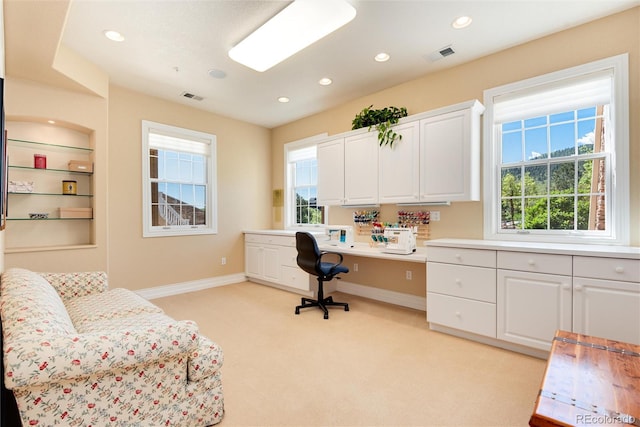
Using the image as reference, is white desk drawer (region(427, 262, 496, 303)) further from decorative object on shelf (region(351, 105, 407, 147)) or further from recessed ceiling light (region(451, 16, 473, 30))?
recessed ceiling light (region(451, 16, 473, 30))

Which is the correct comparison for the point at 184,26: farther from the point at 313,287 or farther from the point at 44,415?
the point at 313,287

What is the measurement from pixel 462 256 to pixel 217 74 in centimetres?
337

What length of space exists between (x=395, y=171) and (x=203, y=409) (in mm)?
2905

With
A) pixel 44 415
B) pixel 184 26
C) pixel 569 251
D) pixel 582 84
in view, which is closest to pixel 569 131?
pixel 582 84

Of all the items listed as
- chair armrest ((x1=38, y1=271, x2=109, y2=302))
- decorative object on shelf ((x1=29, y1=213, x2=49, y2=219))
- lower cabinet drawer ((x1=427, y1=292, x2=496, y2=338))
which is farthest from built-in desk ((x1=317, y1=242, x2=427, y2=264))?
decorative object on shelf ((x1=29, y1=213, x2=49, y2=219))

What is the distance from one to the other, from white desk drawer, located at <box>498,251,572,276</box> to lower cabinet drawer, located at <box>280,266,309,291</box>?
7.98ft

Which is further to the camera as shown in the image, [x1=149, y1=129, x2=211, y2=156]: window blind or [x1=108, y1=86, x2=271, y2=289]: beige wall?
[x1=149, y1=129, x2=211, y2=156]: window blind

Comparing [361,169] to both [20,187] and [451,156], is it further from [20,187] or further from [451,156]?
[20,187]

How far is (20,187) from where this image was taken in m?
3.15

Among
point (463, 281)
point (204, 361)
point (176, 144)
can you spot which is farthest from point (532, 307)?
point (176, 144)

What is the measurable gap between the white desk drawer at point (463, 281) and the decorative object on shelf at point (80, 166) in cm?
402

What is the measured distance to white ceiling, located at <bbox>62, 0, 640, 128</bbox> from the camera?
2.39m

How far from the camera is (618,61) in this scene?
2461 mm

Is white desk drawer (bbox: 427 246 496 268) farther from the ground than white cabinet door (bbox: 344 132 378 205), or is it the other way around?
white cabinet door (bbox: 344 132 378 205)
